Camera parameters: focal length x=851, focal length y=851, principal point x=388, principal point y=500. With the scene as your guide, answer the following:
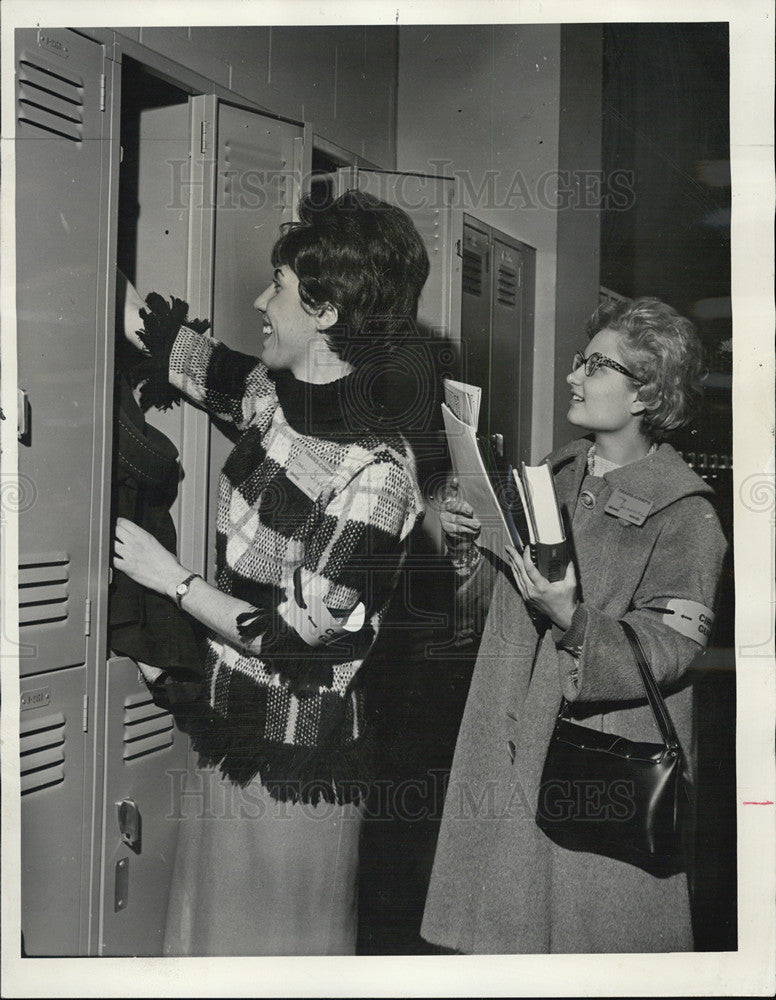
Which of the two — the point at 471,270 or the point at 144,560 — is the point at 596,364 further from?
the point at 144,560

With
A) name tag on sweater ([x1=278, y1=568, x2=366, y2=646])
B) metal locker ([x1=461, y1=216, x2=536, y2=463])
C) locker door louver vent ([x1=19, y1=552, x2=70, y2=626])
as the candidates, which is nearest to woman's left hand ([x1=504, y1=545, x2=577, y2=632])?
metal locker ([x1=461, y1=216, x2=536, y2=463])

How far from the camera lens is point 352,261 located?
1.91m

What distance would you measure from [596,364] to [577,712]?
30.8 inches

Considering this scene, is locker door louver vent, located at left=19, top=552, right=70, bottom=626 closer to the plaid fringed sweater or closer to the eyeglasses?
the plaid fringed sweater

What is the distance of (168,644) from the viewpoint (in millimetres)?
1920

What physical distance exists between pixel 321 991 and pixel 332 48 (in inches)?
86.1

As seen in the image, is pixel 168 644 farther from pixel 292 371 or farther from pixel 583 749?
pixel 583 749

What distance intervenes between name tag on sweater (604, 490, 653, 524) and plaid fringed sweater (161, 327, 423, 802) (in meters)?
0.43

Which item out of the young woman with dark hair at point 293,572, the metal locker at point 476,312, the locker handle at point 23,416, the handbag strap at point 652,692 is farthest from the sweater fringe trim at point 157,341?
the handbag strap at point 652,692

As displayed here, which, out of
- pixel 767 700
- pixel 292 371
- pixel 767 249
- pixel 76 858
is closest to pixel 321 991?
pixel 76 858

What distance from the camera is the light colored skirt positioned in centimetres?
195

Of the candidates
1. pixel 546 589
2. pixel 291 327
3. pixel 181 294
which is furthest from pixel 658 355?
pixel 181 294

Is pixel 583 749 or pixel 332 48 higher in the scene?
pixel 332 48

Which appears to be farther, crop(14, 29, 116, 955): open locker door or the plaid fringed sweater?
the plaid fringed sweater
